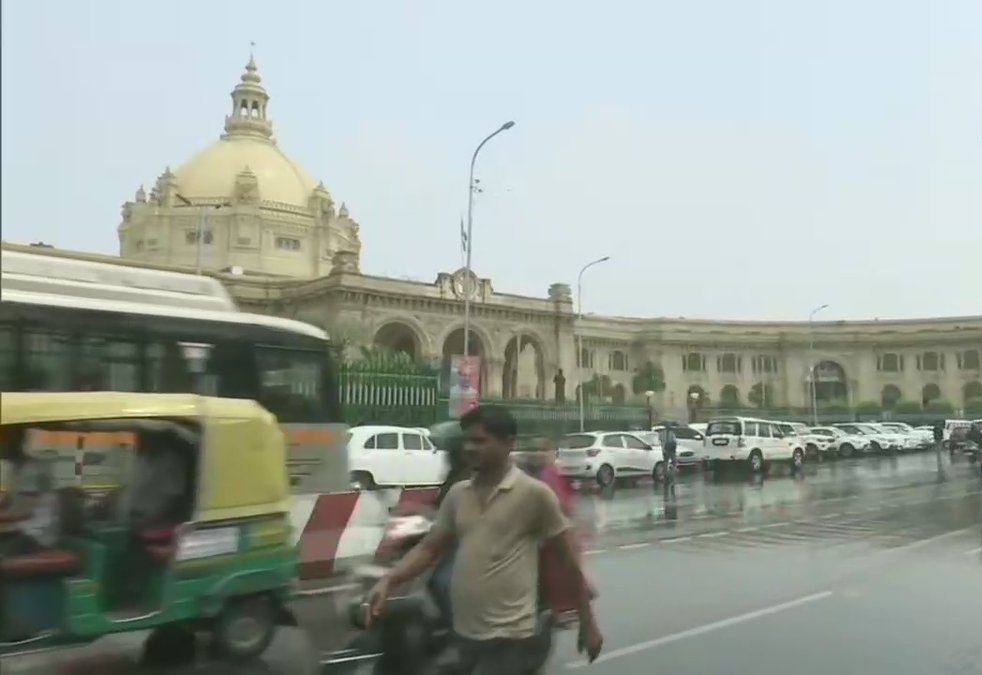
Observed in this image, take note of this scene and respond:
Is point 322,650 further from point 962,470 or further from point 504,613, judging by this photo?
point 962,470

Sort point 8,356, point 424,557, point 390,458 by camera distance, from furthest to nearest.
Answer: point 390,458 → point 8,356 → point 424,557

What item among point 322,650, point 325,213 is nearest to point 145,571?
point 322,650

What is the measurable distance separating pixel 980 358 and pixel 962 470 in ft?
219

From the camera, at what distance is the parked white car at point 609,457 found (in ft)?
80.1

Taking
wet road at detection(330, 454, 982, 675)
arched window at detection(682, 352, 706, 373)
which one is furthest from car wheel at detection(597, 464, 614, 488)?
arched window at detection(682, 352, 706, 373)

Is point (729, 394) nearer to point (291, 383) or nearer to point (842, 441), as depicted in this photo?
point (842, 441)

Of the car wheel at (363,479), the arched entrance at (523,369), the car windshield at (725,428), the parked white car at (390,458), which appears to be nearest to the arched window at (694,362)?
the arched entrance at (523,369)

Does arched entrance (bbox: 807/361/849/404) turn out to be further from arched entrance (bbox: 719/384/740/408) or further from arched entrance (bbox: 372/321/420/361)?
arched entrance (bbox: 372/321/420/361)

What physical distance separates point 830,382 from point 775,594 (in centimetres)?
9087

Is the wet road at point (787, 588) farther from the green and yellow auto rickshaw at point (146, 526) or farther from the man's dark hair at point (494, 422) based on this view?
the man's dark hair at point (494, 422)

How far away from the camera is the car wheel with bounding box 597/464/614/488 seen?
24703 mm

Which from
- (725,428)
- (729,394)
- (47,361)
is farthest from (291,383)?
(729,394)

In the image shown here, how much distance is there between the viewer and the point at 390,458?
19.7 m

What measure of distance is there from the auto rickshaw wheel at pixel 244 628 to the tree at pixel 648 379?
73.4 metres
